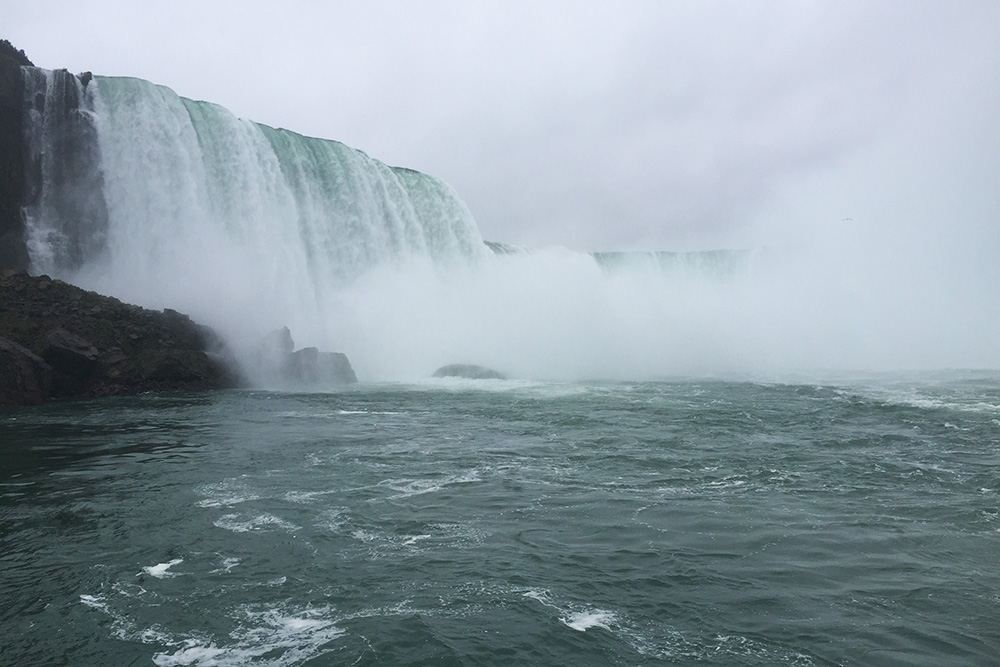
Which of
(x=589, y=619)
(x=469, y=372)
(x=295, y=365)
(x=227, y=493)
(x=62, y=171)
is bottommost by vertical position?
(x=589, y=619)

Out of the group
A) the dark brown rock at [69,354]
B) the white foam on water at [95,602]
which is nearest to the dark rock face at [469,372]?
the dark brown rock at [69,354]

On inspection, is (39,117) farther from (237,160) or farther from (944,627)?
(944,627)

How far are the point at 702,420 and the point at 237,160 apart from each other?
2385 cm

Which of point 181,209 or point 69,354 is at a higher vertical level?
point 181,209

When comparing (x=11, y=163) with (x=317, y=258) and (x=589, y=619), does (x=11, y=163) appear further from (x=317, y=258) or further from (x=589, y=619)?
(x=589, y=619)

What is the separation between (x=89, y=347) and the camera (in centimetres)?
2139

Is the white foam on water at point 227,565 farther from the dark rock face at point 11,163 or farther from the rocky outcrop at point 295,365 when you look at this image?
the dark rock face at point 11,163

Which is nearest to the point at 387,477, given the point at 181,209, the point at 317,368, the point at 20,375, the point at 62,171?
the point at 20,375

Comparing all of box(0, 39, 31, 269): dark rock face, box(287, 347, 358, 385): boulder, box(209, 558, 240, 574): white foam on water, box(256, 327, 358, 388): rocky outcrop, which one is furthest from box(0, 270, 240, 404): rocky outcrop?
box(209, 558, 240, 574): white foam on water

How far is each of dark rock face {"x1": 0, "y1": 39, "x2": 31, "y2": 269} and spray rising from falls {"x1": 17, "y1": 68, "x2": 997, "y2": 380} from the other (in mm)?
374

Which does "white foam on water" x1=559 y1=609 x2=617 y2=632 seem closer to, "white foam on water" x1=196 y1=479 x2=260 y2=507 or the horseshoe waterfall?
the horseshoe waterfall

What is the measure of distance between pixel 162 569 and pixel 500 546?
11.2ft

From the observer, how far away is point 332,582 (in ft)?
21.2

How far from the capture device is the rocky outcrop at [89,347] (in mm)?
19766
